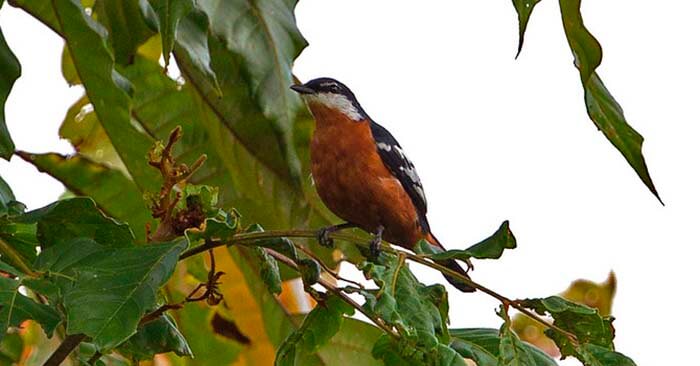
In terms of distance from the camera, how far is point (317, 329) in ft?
7.32

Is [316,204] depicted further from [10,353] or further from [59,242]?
[59,242]

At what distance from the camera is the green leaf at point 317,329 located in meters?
2.22

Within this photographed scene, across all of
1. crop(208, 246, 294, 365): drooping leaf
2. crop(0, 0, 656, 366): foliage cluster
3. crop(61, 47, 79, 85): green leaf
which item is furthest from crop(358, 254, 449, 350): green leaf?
crop(61, 47, 79, 85): green leaf

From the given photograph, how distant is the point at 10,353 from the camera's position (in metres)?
2.63

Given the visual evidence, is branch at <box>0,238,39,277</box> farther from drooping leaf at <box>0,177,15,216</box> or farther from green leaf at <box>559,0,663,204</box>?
green leaf at <box>559,0,663,204</box>

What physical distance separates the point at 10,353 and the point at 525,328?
1764 millimetres

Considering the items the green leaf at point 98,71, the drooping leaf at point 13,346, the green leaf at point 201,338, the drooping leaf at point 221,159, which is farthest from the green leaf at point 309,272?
the green leaf at point 201,338

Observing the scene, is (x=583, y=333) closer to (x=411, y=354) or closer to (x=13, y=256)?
(x=411, y=354)

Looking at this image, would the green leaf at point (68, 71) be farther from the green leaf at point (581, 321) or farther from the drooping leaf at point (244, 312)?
the green leaf at point (581, 321)

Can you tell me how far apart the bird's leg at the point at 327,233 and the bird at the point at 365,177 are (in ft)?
0.10

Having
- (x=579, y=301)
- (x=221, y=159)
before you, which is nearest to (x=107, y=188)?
(x=221, y=159)

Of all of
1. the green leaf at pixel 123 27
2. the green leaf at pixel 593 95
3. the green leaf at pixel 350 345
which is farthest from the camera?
the green leaf at pixel 350 345

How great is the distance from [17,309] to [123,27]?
0.92 m

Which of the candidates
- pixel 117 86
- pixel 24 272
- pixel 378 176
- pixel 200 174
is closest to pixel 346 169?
pixel 378 176
